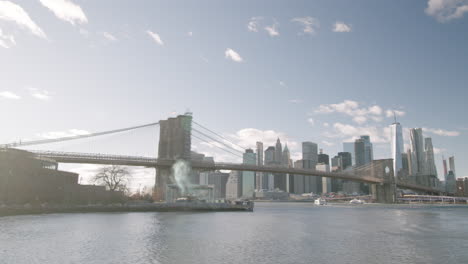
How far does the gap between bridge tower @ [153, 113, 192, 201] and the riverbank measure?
22507 mm

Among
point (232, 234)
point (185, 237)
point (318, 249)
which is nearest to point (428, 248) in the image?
point (318, 249)

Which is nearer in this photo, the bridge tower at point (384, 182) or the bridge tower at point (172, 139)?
the bridge tower at point (172, 139)

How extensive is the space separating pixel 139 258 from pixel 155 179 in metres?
86.2

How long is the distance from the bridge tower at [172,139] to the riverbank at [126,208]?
22507 millimetres

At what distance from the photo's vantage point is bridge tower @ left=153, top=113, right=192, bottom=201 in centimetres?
9355

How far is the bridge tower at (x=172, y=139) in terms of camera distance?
93550mm

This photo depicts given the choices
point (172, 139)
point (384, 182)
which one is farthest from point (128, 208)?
point (384, 182)

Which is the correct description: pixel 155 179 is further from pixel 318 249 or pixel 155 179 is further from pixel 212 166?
pixel 318 249

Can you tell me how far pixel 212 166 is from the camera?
80.1 m

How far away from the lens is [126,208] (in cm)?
6562

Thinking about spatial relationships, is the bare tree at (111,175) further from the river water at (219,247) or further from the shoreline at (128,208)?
the river water at (219,247)

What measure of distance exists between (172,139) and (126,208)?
33.9 meters

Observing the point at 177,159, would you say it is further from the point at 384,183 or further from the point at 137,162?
the point at 384,183

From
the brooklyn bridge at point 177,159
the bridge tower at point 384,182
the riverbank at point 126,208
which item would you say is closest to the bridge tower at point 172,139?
the brooklyn bridge at point 177,159
